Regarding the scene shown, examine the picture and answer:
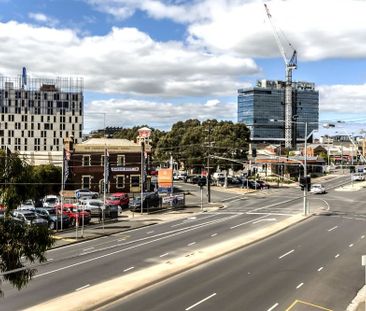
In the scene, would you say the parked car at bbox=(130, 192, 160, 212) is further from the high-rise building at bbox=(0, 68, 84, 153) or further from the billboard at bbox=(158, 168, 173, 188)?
the high-rise building at bbox=(0, 68, 84, 153)

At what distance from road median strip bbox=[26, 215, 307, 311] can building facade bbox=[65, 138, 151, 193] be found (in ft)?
143

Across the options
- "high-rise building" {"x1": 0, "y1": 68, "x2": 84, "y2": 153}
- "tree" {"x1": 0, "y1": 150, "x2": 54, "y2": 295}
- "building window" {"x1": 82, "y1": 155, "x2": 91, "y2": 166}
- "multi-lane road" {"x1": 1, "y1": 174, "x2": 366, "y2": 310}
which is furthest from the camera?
"high-rise building" {"x1": 0, "y1": 68, "x2": 84, "y2": 153}

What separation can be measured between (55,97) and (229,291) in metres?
179

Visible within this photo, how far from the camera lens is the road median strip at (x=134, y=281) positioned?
65.1 ft

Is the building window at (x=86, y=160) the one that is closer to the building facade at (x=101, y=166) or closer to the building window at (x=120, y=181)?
the building facade at (x=101, y=166)

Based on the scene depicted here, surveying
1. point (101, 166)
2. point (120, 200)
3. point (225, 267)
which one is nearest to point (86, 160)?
point (101, 166)

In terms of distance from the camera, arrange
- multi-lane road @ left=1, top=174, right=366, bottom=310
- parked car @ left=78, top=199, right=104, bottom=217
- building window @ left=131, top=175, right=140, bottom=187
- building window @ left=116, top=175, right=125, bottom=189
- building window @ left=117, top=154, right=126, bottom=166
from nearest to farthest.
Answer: multi-lane road @ left=1, top=174, right=366, bottom=310
parked car @ left=78, top=199, right=104, bottom=217
building window @ left=116, top=175, right=125, bottom=189
building window @ left=131, top=175, right=140, bottom=187
building window @ left=117, top=154, right=126, bottom=166

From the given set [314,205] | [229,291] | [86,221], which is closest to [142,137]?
[314,205]

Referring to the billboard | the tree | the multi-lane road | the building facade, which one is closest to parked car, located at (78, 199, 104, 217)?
the multi-lane road

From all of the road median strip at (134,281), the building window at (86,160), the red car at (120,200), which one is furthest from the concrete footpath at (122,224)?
the building window at (86,160)

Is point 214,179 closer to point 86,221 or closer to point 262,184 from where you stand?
point 262,184

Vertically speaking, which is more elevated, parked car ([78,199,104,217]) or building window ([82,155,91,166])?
building window ([82,155,91,166])

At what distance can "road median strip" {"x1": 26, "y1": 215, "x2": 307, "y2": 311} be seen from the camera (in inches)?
781

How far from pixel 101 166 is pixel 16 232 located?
212 ft
